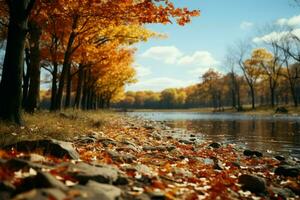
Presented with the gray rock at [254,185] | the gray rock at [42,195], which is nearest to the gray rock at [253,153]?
the gray rock at [254,185]

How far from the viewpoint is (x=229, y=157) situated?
11023mm

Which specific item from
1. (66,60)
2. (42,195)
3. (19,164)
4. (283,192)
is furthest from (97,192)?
(66,60)

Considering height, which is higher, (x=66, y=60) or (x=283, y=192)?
(x=66, y=60)

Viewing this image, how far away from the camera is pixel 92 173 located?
5207 millimetres

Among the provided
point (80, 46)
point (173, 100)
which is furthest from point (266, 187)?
point (173, 100)

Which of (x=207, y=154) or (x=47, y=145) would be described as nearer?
(x=47, y=145)

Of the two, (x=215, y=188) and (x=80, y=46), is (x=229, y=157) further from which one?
(x=80, y=46)

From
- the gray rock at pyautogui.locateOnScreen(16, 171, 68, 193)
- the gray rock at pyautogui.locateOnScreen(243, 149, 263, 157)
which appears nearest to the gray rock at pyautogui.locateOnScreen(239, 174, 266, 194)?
the gray rock at pyautogui.locateOnScreen(16, 171, 68, 193)

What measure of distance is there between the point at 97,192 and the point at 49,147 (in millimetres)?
2759

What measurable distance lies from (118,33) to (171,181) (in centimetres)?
1618

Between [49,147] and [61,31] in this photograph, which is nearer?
[49,147]

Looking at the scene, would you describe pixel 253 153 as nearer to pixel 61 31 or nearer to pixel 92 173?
Result: pixel 92 173

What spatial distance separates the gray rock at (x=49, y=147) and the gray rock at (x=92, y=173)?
1.06 meters

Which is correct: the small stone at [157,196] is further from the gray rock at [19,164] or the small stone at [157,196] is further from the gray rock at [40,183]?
the gray rock at [19,164]
